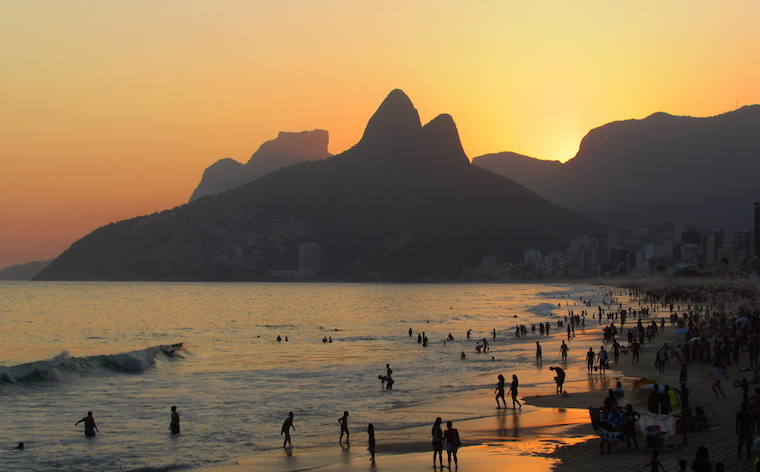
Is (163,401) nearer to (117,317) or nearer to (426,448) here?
(426,448)

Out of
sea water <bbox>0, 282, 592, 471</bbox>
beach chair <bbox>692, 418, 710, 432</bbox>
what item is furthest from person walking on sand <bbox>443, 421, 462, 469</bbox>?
beach chair <bbox>692, 418, 710, 432</bbox>

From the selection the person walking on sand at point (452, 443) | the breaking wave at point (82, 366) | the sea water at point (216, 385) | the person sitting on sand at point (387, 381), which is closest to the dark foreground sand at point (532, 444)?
the person walking on sand at point (452, 443)

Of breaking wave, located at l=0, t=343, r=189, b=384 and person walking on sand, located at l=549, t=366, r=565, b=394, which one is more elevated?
person walking on sand, located at l=549, t=366, r=565, b=394

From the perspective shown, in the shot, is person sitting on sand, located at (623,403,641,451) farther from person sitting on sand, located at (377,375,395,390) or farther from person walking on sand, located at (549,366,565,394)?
person sitting on sand, located at (377,375,395,390)

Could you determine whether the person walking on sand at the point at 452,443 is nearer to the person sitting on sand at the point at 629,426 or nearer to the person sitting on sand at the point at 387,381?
the person sitting on sand at the point at 629,426

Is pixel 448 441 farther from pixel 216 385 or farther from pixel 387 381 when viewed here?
pixel 216 385

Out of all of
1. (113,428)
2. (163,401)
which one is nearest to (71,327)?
(163,401)
